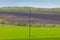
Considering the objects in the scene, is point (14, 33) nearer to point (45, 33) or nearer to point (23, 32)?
point (23, 32)

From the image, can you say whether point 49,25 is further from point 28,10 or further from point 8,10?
point 8,10

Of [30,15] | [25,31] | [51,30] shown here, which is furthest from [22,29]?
[51,30]

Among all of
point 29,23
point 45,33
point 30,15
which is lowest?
point 45,33

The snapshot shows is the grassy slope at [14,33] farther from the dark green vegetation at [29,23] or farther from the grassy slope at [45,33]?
the grassy slope at [45,33]

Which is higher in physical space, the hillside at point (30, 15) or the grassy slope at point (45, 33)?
the hillside at point (30, 15)

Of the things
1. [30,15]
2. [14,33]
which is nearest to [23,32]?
[14,33]

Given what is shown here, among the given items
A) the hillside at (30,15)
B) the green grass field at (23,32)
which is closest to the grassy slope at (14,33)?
the green grass field at (23,32)

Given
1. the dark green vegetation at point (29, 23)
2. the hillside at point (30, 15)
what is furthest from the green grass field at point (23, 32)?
the hillside at point (30, 15)

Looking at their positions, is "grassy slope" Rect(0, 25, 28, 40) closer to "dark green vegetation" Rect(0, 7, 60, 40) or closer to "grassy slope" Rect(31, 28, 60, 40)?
"dark green vegetation" Rect(0, 7, 60, 40)
